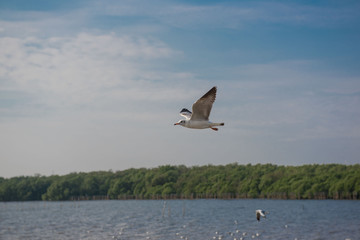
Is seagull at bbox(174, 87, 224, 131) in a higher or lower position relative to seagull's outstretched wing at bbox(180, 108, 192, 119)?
lower

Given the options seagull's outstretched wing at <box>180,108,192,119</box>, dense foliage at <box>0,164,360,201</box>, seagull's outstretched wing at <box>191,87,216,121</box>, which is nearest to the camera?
seagull's outstretched wing at <box>191,87,216,121</box>

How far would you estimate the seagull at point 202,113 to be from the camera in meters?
16.1

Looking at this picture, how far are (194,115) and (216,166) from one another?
13738 cm

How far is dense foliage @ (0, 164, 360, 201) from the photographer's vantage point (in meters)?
109

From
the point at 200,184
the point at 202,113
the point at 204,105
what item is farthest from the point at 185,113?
the point at 200,184

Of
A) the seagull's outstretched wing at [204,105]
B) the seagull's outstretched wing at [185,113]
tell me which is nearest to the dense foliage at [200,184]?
the seagull's outstretched wing at [185,113]

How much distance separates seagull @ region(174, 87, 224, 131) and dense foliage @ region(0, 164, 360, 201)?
90274 mm

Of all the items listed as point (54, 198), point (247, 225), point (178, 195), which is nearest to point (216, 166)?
point (178, 195)

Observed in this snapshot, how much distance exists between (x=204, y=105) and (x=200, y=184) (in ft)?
385

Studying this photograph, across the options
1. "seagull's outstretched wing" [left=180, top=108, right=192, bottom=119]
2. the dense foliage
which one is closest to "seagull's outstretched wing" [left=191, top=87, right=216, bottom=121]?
"seagull's outstretched wing" [left=180, top=108, right=192, bottom=119]

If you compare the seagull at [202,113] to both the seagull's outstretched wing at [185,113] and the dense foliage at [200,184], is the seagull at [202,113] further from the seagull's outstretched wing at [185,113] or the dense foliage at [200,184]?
the dense foliage at [200,184]

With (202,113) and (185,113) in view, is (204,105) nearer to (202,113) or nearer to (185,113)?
(202,113)

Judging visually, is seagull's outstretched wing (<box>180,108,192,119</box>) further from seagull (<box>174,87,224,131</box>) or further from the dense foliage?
the dense foliage

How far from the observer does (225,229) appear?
52188 millimetres
